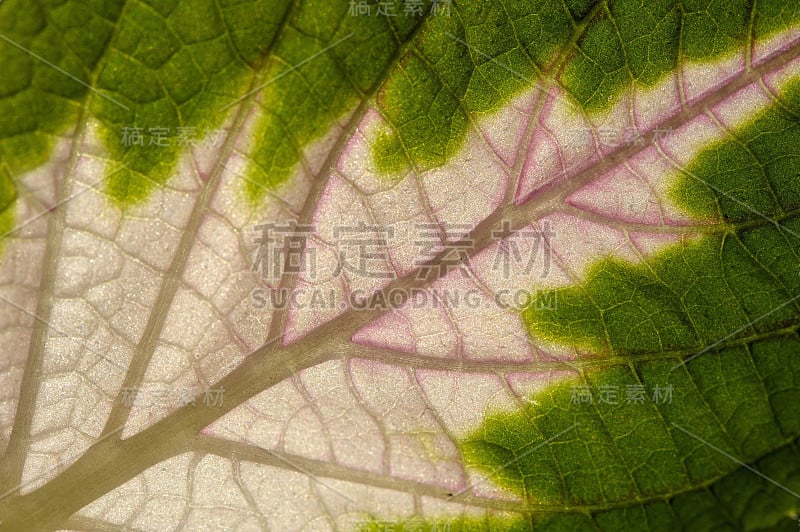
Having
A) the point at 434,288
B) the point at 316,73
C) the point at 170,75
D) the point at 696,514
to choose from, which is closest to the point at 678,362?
the point at 696,514

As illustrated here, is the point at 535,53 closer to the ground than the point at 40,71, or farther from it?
closer to the ground

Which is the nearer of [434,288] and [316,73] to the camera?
[316,73]

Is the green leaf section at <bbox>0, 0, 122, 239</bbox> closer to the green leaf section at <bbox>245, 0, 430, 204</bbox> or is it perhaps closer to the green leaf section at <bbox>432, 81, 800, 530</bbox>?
the green leaf section at <bbox>245, 0, 430, 204</bbox>

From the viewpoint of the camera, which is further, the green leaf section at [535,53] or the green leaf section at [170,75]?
the green leaf section at [535,53]

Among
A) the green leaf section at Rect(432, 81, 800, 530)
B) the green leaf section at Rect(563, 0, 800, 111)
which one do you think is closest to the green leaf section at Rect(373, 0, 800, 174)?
the green leaf section at Rect(563, 0, 800, 111)

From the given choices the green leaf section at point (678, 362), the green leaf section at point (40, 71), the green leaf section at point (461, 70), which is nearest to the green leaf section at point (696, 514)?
the green leaf section at point (678, 362)

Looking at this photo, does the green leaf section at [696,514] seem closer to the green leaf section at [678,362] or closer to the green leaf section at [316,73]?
the green leaf section at [678,362]

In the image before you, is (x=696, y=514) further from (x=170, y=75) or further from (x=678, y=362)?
(x=170, y=75)

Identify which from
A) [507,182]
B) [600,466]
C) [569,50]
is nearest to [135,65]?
[507,182]

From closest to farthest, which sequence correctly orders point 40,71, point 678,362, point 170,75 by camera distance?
point 40,71 → point 170,75 → point 678,362
